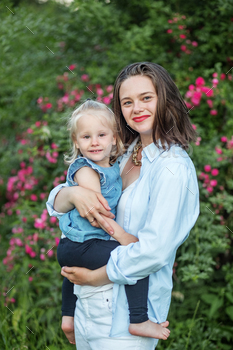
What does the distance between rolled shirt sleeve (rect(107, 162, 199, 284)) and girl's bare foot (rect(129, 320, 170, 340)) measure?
7.4 inches

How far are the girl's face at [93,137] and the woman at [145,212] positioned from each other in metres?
0.14

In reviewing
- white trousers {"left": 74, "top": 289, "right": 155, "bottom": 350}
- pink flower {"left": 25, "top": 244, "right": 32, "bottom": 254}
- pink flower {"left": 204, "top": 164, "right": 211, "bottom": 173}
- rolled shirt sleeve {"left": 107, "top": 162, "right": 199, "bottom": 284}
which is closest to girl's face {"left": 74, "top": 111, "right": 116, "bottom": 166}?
rolled shirt sleeve {"left": 107, "top": 162, "right": 199, "bottom": 284}

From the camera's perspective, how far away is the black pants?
1493 millimetres

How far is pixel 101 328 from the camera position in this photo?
1.57 meters

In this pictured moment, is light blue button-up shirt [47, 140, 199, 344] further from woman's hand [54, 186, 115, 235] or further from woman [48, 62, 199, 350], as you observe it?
woman's hand [54, 186, 115, 235]

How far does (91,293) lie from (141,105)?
0.90m

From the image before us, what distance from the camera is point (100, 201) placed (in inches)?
64.1

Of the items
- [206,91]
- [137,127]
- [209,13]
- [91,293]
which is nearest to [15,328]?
[91,293]

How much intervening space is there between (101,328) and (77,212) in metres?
0.53

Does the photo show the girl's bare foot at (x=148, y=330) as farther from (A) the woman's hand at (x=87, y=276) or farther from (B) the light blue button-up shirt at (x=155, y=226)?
(A) the woman's hand at (x=87, y=276)

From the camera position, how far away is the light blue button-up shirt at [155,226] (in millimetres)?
1437

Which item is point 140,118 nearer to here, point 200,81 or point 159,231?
point 159,231

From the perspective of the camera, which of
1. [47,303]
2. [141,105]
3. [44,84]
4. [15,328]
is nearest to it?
[141,105]

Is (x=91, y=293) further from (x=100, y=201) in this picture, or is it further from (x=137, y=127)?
(x=137, y=127)
